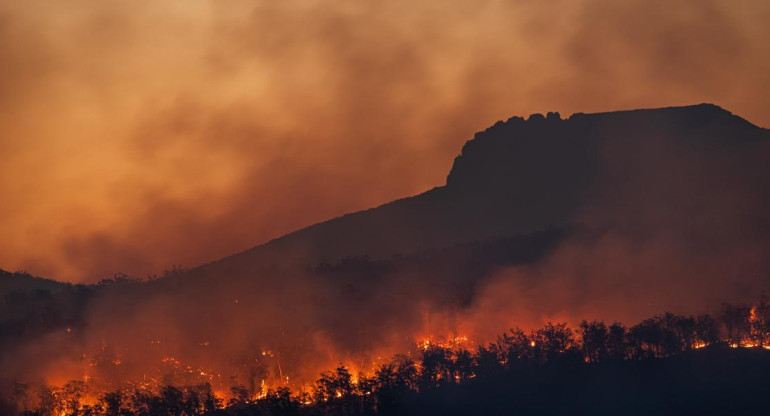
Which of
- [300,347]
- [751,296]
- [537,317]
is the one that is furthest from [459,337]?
[751,296]

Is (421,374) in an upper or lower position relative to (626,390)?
upper

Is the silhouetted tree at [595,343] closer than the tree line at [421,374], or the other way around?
the tree line at [421,374]

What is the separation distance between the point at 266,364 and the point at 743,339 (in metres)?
79.1

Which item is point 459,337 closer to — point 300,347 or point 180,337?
point 300,347

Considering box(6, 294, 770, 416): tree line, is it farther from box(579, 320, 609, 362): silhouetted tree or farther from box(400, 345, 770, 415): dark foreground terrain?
box(400, 345, 770, 415): dark foreground terrain

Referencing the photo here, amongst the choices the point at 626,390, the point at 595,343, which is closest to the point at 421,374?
the point at 595,343

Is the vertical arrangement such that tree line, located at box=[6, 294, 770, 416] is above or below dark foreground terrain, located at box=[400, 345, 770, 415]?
above

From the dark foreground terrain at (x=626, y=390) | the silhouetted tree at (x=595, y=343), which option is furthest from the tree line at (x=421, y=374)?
the dark foreground terrain at (x=626, y=390)

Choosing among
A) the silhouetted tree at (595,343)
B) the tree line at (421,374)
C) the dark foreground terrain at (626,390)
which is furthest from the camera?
the silhouetted tree at (595,343)

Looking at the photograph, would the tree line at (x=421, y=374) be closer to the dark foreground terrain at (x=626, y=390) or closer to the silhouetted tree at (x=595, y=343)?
the silhouetted tree at (x=595, y=343)

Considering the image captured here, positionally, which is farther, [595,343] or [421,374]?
[595,343]

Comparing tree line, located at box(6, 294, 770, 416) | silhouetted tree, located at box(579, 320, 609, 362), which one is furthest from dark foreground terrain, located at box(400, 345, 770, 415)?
silhouetted tree, located at box(579, 320, 609, 362)

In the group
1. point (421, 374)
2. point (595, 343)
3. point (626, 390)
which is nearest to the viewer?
point (626, 390)

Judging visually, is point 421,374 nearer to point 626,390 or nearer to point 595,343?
point 595,343
